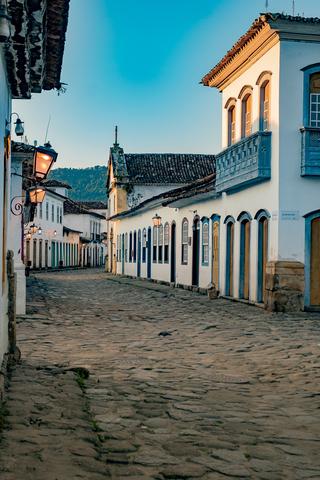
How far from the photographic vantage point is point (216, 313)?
1515 cm

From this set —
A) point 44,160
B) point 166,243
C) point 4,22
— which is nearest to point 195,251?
point 166,243

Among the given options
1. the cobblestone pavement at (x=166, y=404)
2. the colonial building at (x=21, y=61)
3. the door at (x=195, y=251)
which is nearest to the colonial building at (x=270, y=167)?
the door at (x=195, y=251)

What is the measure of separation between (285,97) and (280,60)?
87 centimetres

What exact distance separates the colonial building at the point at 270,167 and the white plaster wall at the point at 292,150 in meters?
0.02

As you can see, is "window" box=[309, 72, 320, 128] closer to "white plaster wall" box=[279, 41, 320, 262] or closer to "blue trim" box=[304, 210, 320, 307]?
"white plaster wall" box=[279, 41, 320, 262]

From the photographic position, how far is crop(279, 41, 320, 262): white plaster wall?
15461 millimetres

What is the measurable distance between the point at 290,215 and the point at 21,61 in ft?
32.8

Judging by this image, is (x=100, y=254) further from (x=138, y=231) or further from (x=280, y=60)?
(x=280, y=60)

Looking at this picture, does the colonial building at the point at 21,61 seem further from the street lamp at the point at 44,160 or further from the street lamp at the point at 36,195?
the street lamp at the point at 36,195

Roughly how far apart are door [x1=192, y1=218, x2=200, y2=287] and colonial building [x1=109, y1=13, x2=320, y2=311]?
284 cm

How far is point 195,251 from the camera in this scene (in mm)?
24516

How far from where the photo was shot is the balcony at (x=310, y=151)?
15.4 m

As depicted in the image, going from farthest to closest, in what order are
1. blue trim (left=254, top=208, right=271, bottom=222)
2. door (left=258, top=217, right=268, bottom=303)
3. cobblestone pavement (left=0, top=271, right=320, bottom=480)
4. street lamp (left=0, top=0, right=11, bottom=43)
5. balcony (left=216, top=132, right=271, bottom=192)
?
door (left=258, top=217, right=268, bottom=303)
blue trim (left=254, top=208, right=271, bottom=222)
balcony (left=216, top=132, right=271, bottom=192)
street lamp (left=0, top=0, right=11, bottom=43)
cobblestone pavement (left=0, top=271, right=320, bottom=480)

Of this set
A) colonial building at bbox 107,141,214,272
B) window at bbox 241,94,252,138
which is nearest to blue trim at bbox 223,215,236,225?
window at bbox 241,94,252,138
